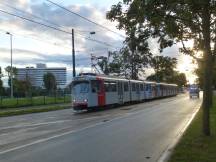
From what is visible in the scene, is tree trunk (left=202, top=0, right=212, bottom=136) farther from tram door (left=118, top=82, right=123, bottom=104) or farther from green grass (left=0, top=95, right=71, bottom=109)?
green grass (left=0, top=95, right=71, bottom=109)

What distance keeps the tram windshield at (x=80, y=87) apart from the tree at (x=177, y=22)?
76.6 ft

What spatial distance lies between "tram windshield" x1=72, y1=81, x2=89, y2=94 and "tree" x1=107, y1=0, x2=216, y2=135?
23.4 metres

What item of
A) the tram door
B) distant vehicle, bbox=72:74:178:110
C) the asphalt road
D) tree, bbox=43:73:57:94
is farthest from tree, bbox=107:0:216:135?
tree, bbox=43:73:57:94

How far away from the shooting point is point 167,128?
2183 cm

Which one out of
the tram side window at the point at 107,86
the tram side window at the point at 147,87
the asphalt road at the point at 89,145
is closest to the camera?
the asphalt road at the point at 89,145

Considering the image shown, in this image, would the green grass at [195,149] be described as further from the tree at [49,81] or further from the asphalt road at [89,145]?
the tree at [49,81]

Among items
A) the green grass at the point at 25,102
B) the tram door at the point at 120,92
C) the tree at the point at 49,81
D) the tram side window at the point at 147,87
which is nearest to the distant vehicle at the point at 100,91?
the tram door at the point at 120,92

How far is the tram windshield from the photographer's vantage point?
39.8 m

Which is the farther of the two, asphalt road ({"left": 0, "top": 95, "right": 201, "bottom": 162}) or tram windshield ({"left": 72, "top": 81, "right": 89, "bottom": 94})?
tram windshield ({"left": 72, "top": 81, "right": 89, "bottom": 94})

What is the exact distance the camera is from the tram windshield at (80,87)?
131ft

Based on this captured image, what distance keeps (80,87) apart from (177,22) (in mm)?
24529

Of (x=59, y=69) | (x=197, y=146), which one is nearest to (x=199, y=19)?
(x=197, y=146)

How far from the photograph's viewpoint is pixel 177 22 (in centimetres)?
1591

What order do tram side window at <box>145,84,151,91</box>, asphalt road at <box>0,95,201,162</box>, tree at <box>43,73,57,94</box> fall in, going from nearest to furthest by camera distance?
asphalt road at <box>0,95,201,162</box> < tram side window at <box>145,84,151,91</box> < tree at <box>43,73,57,94</box>
